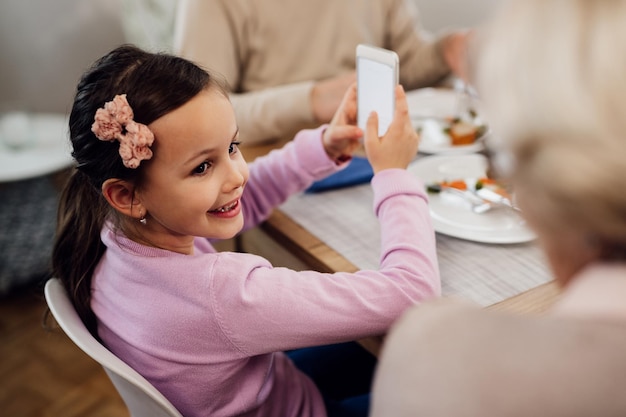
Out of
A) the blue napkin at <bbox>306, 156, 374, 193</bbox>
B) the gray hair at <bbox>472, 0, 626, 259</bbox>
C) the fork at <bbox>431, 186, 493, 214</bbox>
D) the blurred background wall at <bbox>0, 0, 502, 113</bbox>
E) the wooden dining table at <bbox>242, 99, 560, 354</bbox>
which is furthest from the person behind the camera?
the blurred background wall at <bbox>0, 0, 502, 113</bbox>

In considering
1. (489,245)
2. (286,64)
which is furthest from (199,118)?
(286,64)

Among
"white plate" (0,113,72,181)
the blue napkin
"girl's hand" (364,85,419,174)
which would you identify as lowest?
"white plate" (0,113,72,181)

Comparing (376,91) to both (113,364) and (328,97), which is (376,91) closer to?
(328,97)

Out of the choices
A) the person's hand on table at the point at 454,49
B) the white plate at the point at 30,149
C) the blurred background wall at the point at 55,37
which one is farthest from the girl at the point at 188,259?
the blurred background wall at the point at 55,37

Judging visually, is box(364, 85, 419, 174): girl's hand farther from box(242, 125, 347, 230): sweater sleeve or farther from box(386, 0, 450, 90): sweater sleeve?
box(386, 0, 450, 90): sweater sleeve

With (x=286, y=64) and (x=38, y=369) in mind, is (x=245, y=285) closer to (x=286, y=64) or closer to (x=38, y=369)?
(x=286, y=64)

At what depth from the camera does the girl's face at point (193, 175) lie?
0.73 m

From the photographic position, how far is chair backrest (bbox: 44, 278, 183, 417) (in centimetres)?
64

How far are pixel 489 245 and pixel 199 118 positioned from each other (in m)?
0.47

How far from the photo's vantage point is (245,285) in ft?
2.34

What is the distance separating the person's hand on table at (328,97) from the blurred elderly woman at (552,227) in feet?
2.65

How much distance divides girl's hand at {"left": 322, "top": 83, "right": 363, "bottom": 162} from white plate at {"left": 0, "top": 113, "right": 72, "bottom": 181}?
1.31 m

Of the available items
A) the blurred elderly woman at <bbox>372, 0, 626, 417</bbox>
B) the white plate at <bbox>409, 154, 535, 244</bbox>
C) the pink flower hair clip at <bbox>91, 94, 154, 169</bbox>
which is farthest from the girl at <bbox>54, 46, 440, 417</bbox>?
the blurred elderly woman at <bbox>372, 0, 626, 417</bbox>

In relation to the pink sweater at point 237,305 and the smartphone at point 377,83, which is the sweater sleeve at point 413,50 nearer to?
the smartphone at point 377,83
